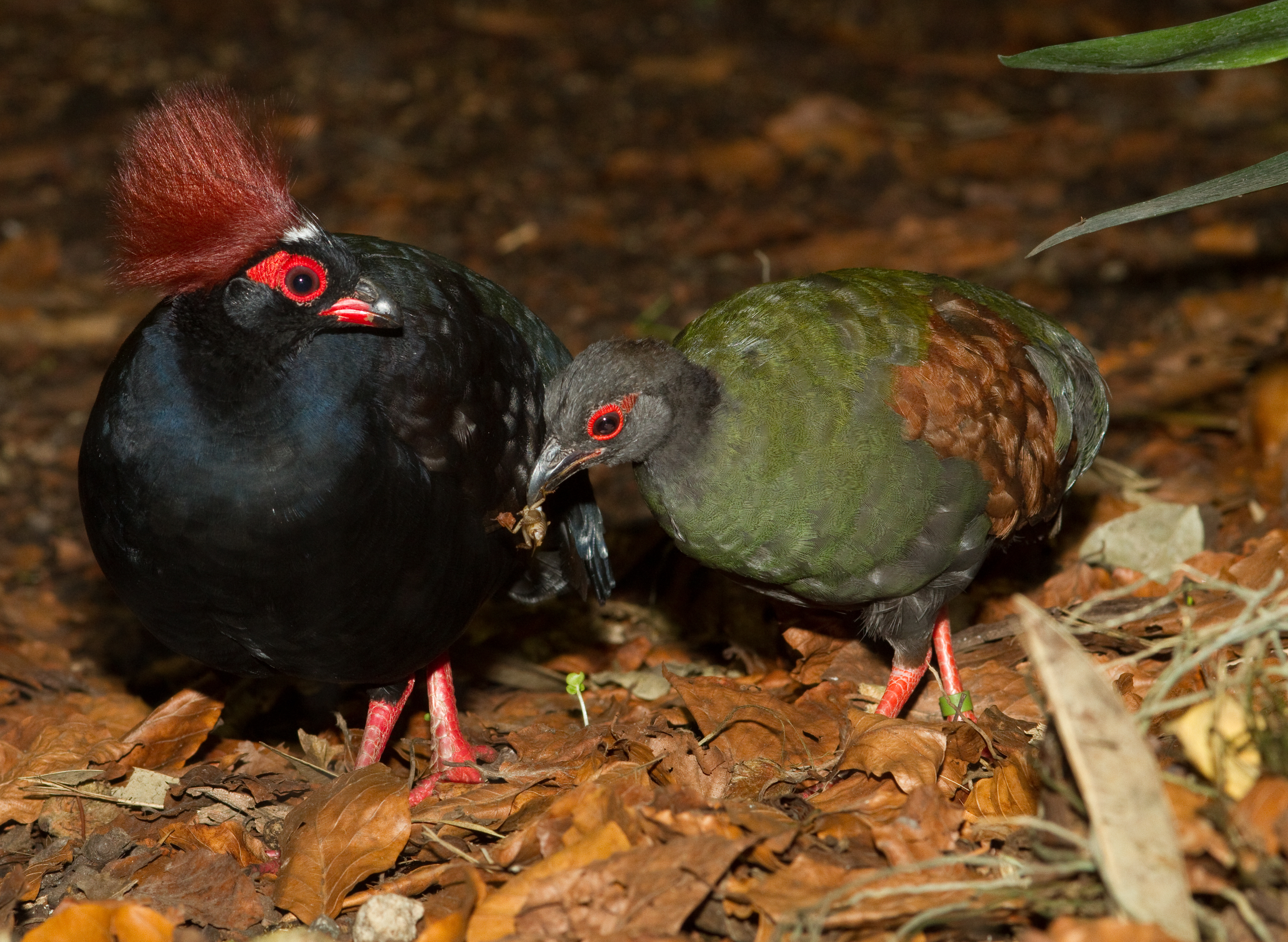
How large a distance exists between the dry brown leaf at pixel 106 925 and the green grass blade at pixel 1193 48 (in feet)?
10.3

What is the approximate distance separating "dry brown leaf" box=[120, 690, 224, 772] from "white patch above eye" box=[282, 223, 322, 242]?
5.53ft

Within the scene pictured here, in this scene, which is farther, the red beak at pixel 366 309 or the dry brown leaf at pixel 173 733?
the dry brown leaf at pixel 173 733

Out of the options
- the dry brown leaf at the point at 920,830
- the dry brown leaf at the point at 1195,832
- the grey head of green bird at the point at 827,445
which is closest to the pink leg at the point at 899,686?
the grey head of green bird at the point at 827,445

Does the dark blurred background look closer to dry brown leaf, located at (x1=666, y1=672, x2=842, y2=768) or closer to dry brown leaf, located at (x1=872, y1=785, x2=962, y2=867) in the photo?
dry brown leaf, located at (x1=666, y1=672, x2=842, y2=768)

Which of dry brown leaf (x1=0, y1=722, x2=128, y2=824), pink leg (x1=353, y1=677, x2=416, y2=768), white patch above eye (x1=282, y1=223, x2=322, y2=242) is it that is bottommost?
pink leg (x1=353, y1=677, x2=416, y2=768)

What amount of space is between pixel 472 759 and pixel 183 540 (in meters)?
1.38

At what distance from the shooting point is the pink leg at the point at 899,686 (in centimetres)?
403

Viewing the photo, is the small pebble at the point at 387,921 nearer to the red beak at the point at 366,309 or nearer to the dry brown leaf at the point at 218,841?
the dry brown leaf at the point at 218,841

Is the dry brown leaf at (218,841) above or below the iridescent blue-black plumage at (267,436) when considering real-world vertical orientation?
below

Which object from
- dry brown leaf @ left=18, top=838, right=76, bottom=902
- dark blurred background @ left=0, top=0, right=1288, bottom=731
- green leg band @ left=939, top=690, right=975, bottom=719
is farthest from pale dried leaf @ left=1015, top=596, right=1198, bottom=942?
dry brown leaf @ left=18, top=838, right=76, bottom=902

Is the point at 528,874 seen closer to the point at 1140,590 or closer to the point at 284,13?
the point at 1140,590

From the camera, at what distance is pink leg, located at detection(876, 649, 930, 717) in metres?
4.03

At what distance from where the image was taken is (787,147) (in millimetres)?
8406

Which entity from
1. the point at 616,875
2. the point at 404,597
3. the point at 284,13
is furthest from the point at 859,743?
the point at 284,13
